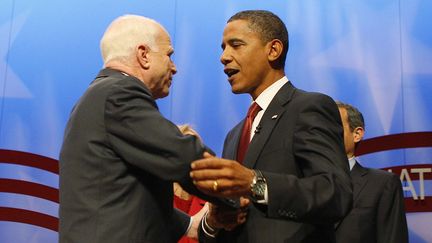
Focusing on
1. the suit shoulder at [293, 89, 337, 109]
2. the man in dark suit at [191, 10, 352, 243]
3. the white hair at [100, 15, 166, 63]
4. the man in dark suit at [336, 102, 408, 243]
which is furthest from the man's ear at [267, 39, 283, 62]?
the man in dark suit at [336, 102, 408, 243]

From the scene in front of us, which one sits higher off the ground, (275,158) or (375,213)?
(275,158)

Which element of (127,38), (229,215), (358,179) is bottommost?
(358,179)

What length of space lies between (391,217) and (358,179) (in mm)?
267

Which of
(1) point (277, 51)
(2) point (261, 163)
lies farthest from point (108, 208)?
(1) point (277, 51)

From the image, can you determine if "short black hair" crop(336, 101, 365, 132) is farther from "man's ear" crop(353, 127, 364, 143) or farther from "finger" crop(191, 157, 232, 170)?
"finger" crop(191, 157, 232, 170)

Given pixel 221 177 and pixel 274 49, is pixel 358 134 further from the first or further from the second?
pixel 221 177

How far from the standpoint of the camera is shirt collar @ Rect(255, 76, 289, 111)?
7.15 feet

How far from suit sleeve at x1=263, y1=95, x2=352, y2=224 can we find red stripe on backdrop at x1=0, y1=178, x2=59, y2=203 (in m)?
3.42

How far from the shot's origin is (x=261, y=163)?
1971 millimetres

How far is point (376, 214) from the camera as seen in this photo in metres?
3.23

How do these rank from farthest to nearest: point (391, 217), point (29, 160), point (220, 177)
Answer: point (29, 160) → point (391, 217) → point (220, 177)

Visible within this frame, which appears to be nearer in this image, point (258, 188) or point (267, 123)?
point (258, 188)

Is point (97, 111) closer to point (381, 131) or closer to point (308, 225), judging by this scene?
point (308, 225)

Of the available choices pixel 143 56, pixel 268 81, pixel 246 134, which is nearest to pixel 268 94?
pixel 268 81
